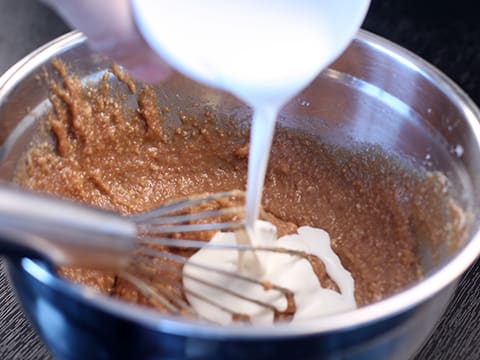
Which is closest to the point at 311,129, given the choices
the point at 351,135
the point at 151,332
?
the point at 351,135

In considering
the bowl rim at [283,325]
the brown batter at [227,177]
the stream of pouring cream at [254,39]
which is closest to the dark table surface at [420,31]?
the brown batter at [227,177]

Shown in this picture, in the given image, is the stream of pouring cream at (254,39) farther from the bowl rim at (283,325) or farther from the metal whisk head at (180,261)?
the bowl rim at (283,325)

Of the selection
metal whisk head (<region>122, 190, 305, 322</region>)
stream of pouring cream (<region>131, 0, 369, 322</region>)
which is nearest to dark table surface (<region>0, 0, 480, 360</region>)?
metal whisk head (<region>122, 190, 305, 322</region>)

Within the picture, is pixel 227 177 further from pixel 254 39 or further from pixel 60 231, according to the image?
pixel 60 231

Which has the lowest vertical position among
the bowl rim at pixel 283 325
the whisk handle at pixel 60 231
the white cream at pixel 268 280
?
the white cream at pixel 268 280

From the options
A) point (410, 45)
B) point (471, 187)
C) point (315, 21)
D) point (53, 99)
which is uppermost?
point (315, 21)

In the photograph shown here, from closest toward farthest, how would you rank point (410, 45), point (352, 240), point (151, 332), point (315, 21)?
1. point (151, 332)
2. point (315, 21)
3. point (352, 240)
4. point (410, 45)

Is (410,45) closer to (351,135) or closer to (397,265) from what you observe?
(351,135)

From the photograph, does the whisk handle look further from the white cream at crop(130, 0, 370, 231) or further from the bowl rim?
the white cream at crop(130, 0, 370, 231)
